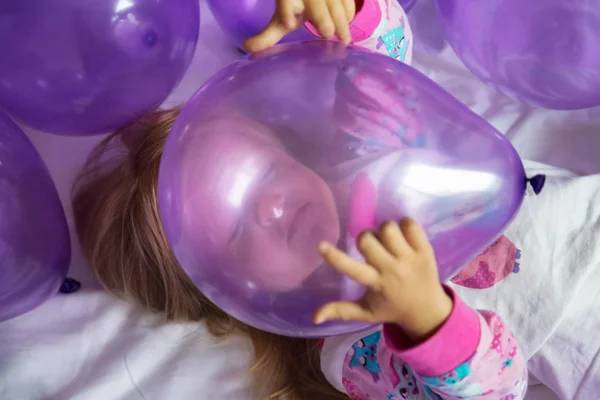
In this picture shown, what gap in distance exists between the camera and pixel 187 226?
0.48m

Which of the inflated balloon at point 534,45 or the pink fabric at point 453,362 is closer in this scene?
the pink fabric at point 453,362

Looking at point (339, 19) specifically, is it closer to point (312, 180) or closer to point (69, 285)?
point (312, 180)

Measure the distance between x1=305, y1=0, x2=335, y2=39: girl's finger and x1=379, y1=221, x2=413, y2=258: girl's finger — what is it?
8.4 inches

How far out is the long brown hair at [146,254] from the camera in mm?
700

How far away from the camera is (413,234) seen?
Result: 429 mm

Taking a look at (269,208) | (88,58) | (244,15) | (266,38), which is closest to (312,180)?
(269,208)

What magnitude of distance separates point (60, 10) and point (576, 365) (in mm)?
680

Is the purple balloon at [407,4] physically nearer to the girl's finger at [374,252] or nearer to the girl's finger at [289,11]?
the girl's finger at [289,11]

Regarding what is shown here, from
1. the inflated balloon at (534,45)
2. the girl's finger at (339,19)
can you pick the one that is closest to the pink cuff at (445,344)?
the girl's finger at (339,19)

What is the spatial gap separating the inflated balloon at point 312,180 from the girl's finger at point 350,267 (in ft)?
0.08

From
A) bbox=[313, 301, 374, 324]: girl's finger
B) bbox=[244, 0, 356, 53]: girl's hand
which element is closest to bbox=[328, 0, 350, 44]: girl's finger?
bbox=[244, 0, 356, 53]: girl's hand

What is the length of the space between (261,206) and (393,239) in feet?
0.34

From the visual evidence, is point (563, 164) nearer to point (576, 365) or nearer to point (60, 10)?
point (576, 365)

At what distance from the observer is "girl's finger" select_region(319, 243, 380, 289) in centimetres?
41
